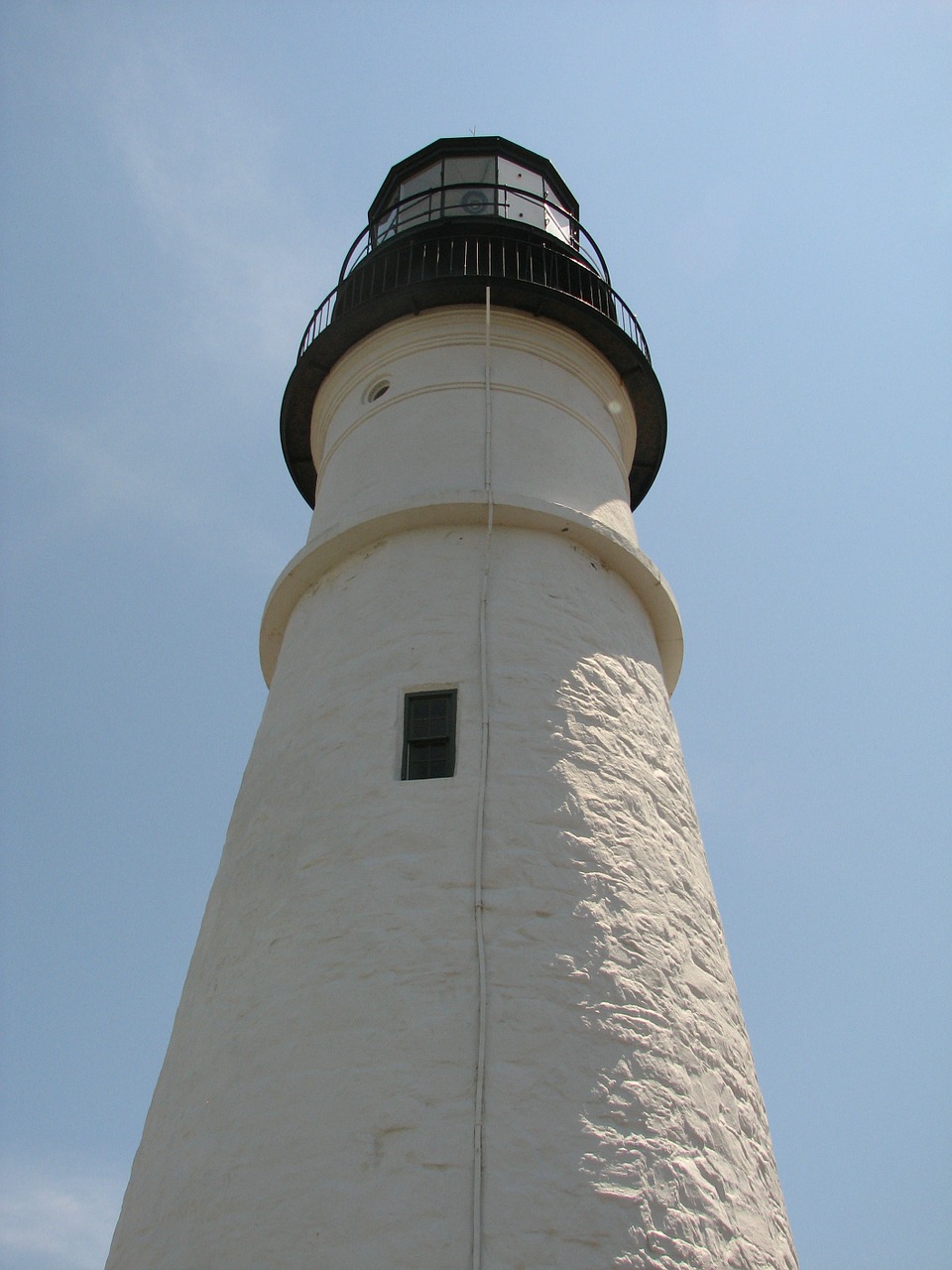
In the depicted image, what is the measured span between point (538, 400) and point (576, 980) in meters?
6.15

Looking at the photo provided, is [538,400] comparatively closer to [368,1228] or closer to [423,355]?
[423,355]

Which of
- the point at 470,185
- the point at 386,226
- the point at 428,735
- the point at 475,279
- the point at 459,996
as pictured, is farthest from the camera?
the point at 386,226

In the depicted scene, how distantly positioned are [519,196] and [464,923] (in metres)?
10.5

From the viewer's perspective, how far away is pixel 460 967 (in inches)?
253

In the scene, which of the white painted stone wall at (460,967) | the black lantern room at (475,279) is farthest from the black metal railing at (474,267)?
the white painted stone wall at (460,967)

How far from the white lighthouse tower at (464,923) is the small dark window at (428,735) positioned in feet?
0.08

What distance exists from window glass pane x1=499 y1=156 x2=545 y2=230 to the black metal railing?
791mm

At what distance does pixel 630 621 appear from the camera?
958 centimetres

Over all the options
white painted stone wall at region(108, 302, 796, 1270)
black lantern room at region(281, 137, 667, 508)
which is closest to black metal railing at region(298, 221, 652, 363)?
black lantern room at region(281, 137, 667, 508)

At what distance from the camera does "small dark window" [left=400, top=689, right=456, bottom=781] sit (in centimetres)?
775

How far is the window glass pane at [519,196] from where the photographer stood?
13906 mm

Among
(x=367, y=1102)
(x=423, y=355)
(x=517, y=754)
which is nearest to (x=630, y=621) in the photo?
(x=517, y=754)

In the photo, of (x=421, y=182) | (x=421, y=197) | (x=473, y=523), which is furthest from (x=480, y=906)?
(x=421, y=182)

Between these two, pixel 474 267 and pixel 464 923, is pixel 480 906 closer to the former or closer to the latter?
pixel 464 923
